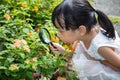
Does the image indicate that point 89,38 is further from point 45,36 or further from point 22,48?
point 22,48

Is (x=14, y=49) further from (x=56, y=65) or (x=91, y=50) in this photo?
(x=91, y=50)

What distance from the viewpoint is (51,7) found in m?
2.96

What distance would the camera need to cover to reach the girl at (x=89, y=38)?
209 centimetres

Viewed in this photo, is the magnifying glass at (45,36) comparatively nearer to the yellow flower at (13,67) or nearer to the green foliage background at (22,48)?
the green foliage background at (22,48)

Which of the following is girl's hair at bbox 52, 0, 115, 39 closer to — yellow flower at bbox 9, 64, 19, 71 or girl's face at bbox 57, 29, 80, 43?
girl's face at bbox 57, 29, 80, 43

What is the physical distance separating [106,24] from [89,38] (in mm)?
156

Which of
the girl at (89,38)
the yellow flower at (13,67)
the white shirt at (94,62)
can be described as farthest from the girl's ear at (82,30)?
the yellow flower at (13,67)

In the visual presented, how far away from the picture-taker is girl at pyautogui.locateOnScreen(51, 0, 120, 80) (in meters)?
2.09

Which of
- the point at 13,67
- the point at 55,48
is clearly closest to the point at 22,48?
the point at 13,67

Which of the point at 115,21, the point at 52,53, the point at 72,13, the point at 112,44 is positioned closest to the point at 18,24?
the point at 52,53

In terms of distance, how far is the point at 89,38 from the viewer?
2.27 metres

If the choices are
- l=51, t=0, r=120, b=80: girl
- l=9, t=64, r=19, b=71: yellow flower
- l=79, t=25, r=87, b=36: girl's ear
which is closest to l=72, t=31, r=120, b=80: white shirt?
l=51, t=0, r=120, b=80: girl

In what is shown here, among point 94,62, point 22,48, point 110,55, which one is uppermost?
point 22,48

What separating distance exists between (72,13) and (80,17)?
2.4 inches
